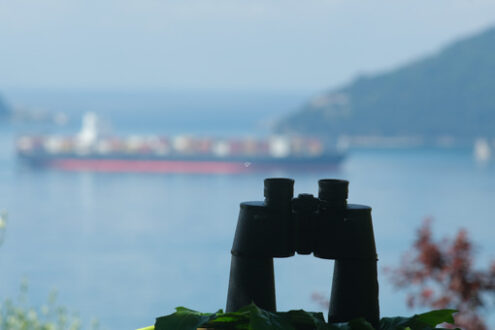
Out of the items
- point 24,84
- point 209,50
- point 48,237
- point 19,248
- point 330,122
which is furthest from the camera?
point 24,84

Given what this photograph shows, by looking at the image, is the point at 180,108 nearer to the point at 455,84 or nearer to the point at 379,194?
the point at 455,84

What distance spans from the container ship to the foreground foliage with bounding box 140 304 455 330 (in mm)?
23951

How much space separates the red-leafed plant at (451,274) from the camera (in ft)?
10.1

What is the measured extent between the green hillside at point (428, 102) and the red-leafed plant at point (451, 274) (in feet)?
106

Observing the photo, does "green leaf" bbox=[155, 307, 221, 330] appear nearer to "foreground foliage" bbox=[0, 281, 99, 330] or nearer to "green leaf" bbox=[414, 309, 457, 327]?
"green leaf" bbox=[414, 309, 457, 327]

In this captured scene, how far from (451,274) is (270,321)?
2.44 meters

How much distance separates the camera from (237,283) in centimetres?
93

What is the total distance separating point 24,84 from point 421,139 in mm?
39249

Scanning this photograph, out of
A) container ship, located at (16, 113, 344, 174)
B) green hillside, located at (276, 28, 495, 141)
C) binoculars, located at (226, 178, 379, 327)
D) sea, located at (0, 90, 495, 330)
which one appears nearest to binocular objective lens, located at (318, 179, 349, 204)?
binoculars, located at (226, 178, 379, 327)

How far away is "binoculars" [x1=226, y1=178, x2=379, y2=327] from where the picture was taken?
35.7 inches

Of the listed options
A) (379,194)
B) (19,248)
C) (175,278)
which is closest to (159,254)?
(175,278)

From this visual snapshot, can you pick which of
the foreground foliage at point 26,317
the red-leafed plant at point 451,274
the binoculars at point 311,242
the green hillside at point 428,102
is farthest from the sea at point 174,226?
the binoculars at point 311,242

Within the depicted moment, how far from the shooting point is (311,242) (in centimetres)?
92

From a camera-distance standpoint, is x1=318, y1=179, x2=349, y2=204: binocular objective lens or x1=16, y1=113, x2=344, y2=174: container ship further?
x1=16, y1=113, x2=344, y2=174: container ship
